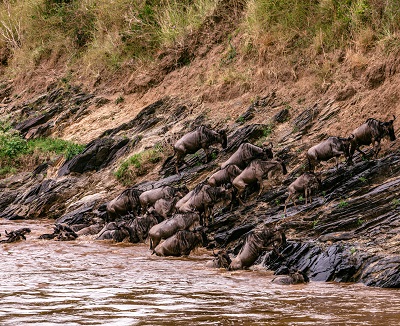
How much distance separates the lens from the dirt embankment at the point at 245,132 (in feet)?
37.9

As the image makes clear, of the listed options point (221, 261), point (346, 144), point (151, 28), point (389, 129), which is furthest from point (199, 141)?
point (151, 28)

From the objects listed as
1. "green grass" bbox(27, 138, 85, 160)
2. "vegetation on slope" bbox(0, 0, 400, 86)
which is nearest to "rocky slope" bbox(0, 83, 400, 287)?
"green grass" bbox(27, 138, 85, 160)

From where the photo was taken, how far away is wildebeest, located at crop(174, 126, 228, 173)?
1727 centimetres

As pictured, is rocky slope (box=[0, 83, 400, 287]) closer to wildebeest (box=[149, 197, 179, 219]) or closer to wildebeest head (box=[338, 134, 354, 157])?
wildebeest head (box=[338, 134, 354, 157])

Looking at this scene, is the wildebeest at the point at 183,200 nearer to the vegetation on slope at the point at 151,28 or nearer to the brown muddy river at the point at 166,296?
the brown muddy river at the point at 166,296

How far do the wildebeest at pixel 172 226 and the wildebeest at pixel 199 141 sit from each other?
3.41 meters

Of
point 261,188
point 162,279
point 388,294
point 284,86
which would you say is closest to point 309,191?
point 261,188

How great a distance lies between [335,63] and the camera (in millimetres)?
18078

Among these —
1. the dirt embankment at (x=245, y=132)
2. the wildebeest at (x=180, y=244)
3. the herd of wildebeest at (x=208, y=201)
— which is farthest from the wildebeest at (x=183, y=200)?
the wildebeest at (x=180, y=244)

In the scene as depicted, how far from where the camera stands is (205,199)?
14695 mm

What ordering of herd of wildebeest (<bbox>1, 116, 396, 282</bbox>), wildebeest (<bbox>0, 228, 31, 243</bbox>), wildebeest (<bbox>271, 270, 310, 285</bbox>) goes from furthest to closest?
wildebeest (<bbox>0, 228, 31, 243</bbox>)
herd of wildebeest (<bbox>1, 116, 396, 282</bbox>)
wildebeest (<bbox>271, 270, 310, 285</bbox>)

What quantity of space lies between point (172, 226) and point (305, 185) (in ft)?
8.42

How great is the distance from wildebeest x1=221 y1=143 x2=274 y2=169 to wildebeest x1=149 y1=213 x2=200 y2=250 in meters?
2.00

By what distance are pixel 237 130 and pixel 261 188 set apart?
3447 millimetres
